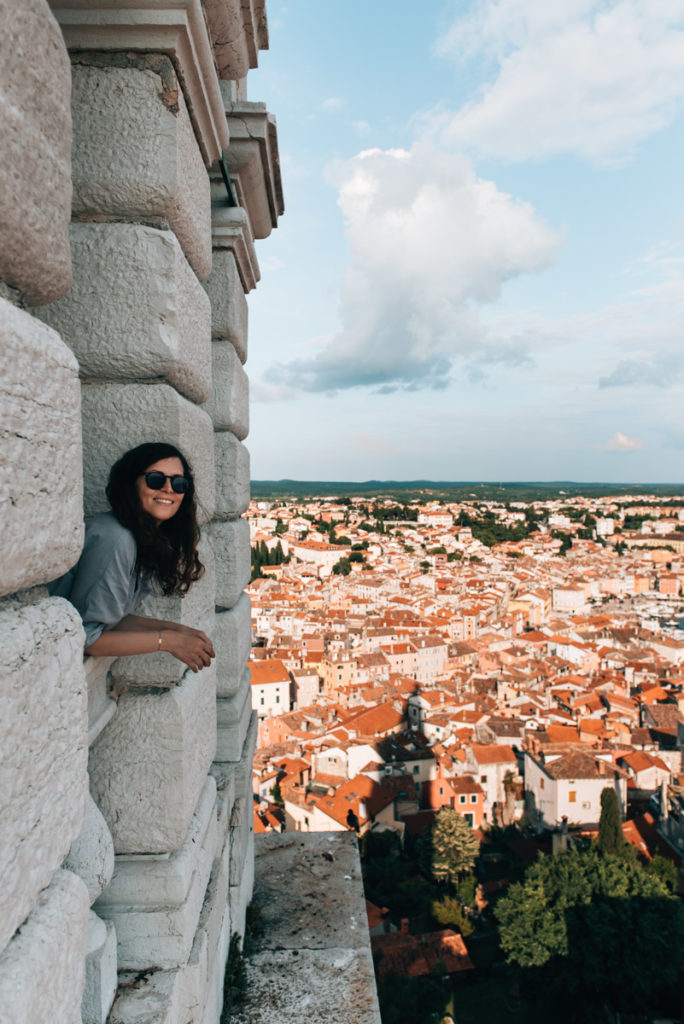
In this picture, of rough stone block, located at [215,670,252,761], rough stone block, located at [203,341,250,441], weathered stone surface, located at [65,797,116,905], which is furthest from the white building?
weathered stone surface, located at [65,797,116,905]

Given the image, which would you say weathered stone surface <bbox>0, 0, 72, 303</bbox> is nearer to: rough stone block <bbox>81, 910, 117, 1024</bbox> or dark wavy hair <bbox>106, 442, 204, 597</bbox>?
→ dark wavy hair <bbox>106, 442, 204, 597</bbox>

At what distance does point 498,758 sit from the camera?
77.2ft

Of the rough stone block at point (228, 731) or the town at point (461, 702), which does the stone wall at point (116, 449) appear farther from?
the town at point (461, 702)

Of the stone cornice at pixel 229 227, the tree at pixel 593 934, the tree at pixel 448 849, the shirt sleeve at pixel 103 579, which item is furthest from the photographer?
the tree at pixel 448 849

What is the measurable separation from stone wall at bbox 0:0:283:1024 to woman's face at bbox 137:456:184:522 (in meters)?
0.10

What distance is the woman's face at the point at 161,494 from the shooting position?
149 centimetres

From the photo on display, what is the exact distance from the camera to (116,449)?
157 centimetres

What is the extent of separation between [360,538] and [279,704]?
4823cm

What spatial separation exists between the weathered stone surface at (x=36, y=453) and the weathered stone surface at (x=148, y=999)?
3.40 ft

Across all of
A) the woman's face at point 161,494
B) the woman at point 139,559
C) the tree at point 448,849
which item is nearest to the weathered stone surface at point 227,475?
the woman at point 139,559

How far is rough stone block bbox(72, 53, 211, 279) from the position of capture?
150cm

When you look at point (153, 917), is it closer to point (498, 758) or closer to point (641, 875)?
point (641, 875)

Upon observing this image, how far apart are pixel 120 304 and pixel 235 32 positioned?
1.07 m

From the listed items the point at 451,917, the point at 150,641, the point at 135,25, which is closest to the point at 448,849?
the point at 451,917
